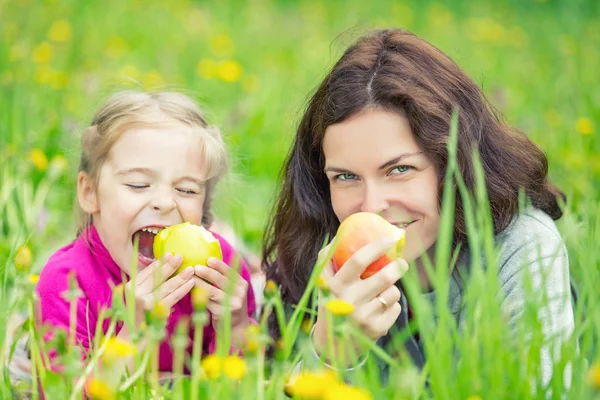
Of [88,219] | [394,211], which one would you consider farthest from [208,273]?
[88,219]

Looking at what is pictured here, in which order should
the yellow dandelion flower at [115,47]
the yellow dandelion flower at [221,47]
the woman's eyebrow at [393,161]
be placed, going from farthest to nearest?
1. the yellow dandelion flower at [221,47]
2. the yellow dandelion flower at [115,47]
3. the woman's eyebrow at [393,161]

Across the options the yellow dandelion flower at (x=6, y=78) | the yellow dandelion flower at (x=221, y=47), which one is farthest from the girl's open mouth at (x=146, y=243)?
the yellow dandelion flower at (x=221, y=47)

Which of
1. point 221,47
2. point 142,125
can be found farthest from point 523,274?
point 221,47

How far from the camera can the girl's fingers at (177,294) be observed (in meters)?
1.94

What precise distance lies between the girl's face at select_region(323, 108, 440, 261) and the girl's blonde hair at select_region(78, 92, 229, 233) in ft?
1.37

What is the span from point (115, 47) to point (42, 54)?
23.3 inches

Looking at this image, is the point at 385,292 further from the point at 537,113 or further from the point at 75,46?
the point at 75,46

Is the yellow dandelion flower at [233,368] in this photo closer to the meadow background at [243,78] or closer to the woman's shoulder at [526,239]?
the meadow background at [243,78]

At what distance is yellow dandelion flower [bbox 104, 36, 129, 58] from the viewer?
4868mm

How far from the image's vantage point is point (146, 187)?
2174 millimetres

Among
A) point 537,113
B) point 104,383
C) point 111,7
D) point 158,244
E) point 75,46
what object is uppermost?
point 111,7

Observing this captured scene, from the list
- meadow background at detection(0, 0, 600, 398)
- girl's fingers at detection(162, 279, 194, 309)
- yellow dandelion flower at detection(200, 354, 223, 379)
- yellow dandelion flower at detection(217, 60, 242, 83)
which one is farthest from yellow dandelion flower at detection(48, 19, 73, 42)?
yellow dandelion flower at detection(200, 354, 223, 379)

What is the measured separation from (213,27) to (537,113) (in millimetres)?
2558

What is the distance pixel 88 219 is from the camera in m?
2.47
